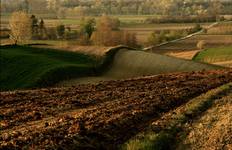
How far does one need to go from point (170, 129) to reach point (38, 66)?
44353 millimetres

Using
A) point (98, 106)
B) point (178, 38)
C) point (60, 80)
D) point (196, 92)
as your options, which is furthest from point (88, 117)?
point (178, 38)

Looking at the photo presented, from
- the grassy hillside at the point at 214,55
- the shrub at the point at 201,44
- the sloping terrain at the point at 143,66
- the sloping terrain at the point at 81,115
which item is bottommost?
the shrub at the point at 201,44

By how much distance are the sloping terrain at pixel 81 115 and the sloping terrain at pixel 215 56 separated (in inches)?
2230

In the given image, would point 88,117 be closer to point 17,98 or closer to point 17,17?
point 17,98

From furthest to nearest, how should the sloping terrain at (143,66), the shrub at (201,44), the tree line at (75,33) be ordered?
the tree line at (75,33)
the shrub at (201,44)
the sloping terrain at (143,66)

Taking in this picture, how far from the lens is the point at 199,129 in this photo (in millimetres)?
15852

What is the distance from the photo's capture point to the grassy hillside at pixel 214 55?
276 feet

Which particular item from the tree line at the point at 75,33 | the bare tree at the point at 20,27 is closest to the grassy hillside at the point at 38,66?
the tree line at the point at 75,33

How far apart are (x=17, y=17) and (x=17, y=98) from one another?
11047 cm

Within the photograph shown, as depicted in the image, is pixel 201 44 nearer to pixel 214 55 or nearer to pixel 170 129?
pixel 214 55

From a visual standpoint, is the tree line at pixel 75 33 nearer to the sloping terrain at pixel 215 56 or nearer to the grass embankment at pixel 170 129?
the sloping terrain at pixel 215 56

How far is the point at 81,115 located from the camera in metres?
17.5

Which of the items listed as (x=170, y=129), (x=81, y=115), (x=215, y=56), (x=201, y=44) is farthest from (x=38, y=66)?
(x=201, y=44)

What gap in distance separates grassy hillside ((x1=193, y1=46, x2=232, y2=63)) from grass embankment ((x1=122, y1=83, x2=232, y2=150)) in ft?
209
